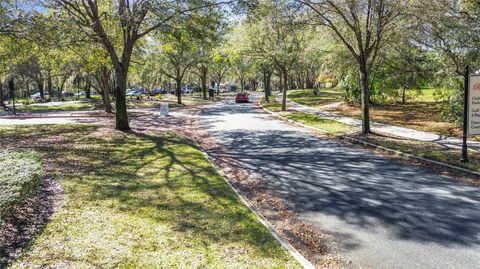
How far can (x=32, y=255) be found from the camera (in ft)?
14.9

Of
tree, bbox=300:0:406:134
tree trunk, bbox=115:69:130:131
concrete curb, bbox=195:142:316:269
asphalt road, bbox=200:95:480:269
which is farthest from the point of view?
tree trunk, bbox=115:69:130:131

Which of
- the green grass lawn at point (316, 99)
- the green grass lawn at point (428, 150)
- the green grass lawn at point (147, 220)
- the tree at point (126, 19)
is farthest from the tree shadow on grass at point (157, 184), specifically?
→ the green grass lawn at point (316, 99)

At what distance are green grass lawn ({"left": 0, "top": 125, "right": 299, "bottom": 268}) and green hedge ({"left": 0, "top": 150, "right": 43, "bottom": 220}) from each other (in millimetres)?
608

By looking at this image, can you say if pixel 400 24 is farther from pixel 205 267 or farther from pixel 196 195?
pixel 205 267

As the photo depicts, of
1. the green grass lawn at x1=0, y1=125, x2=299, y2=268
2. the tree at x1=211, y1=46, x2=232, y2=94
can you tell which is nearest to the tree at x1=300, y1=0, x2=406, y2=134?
the tree at x1=211, y1=46, x2=232, y2=94

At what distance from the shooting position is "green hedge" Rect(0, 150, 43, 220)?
523 cm

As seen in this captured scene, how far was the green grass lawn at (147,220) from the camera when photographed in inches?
184

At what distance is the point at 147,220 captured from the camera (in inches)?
234

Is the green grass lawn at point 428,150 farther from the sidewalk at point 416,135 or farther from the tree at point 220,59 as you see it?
the tree at point 220,59

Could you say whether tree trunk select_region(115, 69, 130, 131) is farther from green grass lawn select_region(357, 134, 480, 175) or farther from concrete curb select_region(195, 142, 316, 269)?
green grass lawn select_region(357, 134, 480, 175)

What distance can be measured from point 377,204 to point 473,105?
16.9 ft

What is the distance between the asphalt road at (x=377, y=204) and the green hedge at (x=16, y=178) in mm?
4689

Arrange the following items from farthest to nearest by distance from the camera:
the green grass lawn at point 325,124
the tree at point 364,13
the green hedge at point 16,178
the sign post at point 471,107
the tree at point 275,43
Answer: the tree at point 275,43
the green grass lawn at point 325,124
the tree at point 364,13
the sign post at point 471,107
the green hedge at point 16,178

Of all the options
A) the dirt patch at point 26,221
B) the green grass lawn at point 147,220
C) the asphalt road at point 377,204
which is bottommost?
the asphalt road at point 377,204
